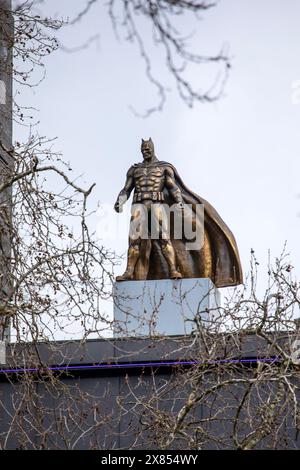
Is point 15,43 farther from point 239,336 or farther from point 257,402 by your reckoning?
point 257,402

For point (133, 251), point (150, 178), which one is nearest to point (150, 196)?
point (150, 178)

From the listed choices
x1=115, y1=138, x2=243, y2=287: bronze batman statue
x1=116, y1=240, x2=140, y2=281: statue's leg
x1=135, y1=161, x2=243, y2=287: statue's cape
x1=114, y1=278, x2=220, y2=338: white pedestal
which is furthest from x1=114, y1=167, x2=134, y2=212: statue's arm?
x1=114, y1=278, x2=220, y2=338: white pedestal

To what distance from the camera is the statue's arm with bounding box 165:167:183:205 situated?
19.5 meters

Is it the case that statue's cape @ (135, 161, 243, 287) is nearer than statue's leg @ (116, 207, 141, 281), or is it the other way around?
statue's leg @ (116, 207, 141, 281)

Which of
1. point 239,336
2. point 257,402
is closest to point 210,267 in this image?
point 257,402

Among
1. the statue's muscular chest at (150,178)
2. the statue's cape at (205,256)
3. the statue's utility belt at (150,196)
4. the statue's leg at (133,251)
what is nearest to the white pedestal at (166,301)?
the statue's leg at (133,251)

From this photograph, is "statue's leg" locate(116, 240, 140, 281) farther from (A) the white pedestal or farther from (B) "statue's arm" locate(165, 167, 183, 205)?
(B) "statue's arm" locate(165, 167, 183, 205)

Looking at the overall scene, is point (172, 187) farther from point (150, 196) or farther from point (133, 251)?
point (133, 251)

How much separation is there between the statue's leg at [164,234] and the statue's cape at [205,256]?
125 mm

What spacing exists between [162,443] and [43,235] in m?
2.41

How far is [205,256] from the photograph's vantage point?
19.5 m

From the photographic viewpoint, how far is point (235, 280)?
64.1 ft

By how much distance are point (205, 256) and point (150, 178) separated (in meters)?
1.43

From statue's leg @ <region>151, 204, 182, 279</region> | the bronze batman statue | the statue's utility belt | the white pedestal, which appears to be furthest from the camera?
the statue's utility belt
